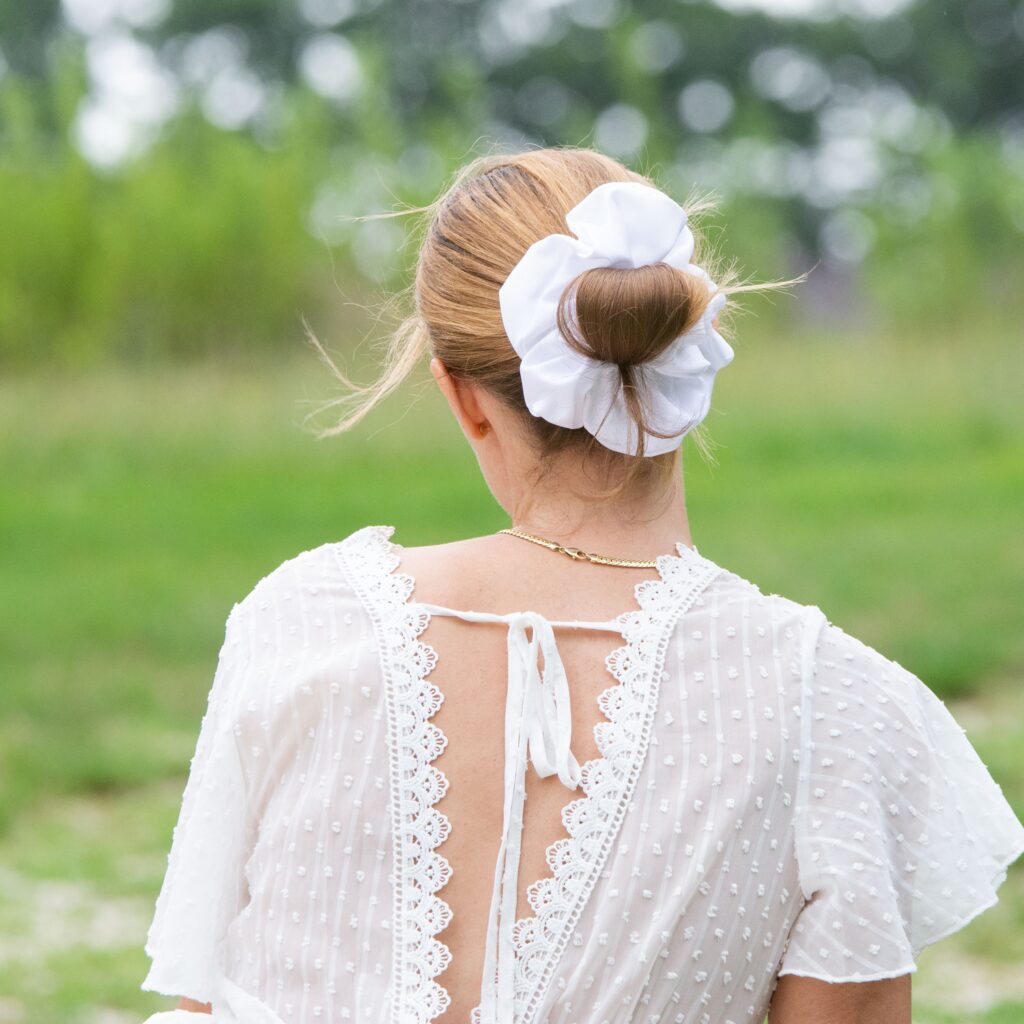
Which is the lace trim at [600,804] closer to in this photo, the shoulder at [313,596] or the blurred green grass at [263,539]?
the shoulder at [313,596]

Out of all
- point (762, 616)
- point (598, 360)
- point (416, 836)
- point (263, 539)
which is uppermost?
point (263, 539)

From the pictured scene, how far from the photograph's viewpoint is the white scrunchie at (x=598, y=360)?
1325mm

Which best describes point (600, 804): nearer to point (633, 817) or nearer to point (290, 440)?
point (633, 817)

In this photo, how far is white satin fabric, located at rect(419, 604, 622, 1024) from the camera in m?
1.27

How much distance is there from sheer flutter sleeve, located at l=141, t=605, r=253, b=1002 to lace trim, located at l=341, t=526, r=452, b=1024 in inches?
7.1

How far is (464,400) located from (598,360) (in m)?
0.15

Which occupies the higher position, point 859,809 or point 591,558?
point 591,558

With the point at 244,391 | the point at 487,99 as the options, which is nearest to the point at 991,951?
the point at 244,391

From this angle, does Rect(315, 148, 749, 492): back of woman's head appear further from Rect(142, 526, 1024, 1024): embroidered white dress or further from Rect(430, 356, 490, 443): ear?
Rect(142, 526, 1024, 1024): embroidered white dress

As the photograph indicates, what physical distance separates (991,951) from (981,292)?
31.1 ft

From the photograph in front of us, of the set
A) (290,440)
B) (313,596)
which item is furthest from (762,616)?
(290,440)

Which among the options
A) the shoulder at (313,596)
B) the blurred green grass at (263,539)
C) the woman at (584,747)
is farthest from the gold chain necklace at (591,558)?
the blurred green grass at (263,539)

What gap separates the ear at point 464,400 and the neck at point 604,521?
97 millimetres

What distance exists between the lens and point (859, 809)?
4.27ft
